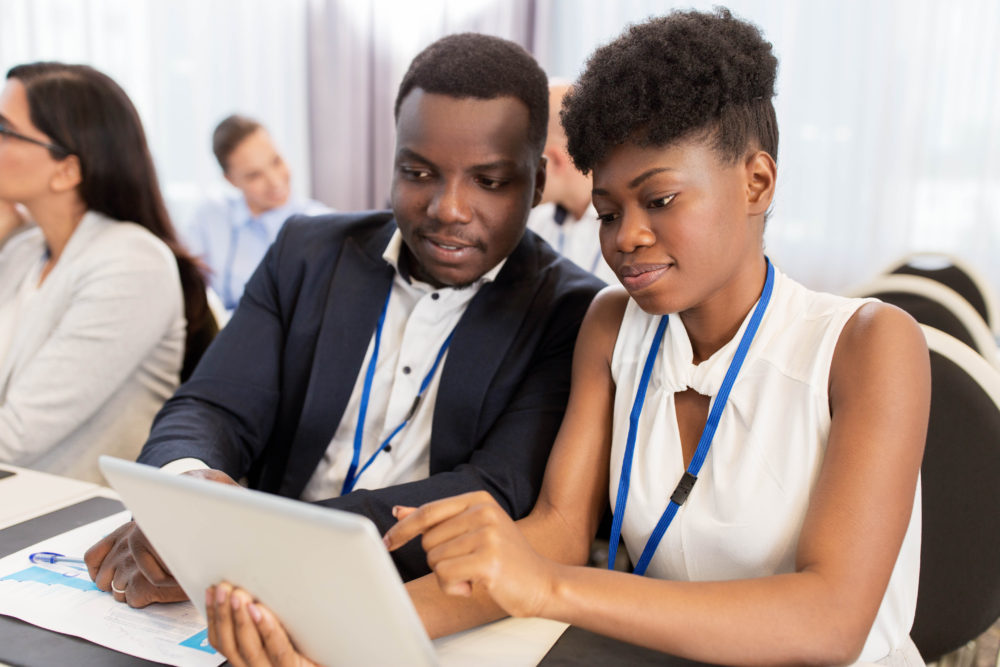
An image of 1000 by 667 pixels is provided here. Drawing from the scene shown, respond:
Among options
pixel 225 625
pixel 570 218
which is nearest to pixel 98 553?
pixel 225 625

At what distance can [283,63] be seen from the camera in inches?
181

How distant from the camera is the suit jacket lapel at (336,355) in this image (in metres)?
1.34

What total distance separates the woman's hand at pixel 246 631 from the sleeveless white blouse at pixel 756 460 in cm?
47

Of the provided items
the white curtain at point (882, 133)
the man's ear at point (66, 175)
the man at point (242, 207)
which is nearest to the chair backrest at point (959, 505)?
the man's ear at point (66, 175)

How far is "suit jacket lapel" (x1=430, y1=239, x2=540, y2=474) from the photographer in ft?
4.23

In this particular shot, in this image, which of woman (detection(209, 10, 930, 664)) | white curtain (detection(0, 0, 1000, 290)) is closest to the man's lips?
woman (detection(209, 10, 930, 664))

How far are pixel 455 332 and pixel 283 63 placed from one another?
3779mm

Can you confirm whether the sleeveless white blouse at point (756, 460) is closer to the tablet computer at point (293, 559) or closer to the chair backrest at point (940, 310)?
the tablet computer at point (293, 559)

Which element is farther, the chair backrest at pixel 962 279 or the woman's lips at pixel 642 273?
the chair backrest at pixel 962 279

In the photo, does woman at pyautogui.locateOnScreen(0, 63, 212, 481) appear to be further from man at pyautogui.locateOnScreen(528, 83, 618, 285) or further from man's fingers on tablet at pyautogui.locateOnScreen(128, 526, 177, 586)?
man at pyautogui.locateOnScreen(528, 83, 618, 285)

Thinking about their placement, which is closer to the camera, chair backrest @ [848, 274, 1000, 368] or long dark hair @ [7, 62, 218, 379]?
chair backrest @ [848, 274, 1000, 368]

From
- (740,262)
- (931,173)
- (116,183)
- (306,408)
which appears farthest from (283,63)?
(740,262)

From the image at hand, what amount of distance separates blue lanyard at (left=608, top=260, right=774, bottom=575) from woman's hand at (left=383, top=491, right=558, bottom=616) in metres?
0.28

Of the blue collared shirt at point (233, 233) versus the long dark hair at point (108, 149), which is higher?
the long dark hair at point (108, 149)
